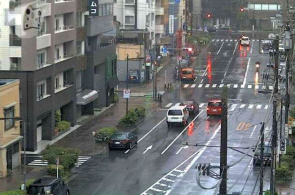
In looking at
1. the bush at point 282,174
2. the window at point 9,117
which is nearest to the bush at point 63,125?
the window at point 9,117

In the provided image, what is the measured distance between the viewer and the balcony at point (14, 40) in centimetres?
6125

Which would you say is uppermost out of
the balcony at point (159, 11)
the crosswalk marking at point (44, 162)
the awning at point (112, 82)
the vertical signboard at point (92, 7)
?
the vertical signboard at point (92, 7)

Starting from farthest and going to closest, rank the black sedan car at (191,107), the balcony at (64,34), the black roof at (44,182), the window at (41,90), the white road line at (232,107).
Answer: the white road line at (232,107)
the black sedan car at (191,107)
the balcony at (64,34)
the window at (41,90)
the black roof at (44,182)

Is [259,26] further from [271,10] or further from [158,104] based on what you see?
[158,104]

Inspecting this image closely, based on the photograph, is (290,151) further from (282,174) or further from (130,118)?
(130,118)

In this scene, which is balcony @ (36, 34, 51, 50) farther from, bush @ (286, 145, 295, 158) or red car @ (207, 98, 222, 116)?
bush @ (286, 145, 295, 158)

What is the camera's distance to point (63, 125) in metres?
68.8

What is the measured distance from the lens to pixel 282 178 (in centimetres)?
5231

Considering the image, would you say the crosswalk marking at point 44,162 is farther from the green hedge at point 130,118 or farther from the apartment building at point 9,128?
the green hedge at point 130,118

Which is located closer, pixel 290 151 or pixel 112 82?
pixel 290 151

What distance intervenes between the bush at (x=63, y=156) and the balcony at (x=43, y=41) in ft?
30.7

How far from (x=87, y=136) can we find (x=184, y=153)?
9.79 meters

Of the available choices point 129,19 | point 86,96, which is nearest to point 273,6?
point 129,19

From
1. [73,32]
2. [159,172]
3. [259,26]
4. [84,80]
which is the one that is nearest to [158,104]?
[84,80]
